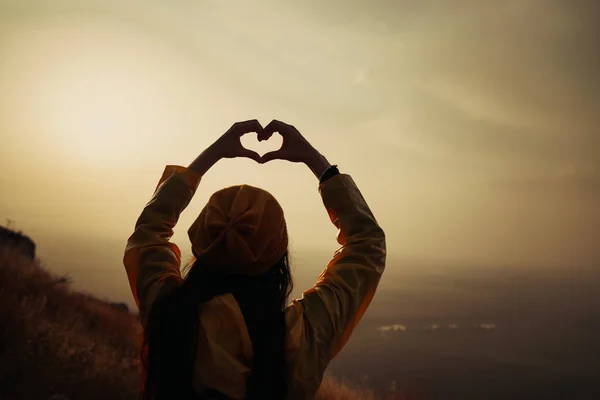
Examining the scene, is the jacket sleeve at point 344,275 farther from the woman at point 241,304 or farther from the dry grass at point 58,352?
the dry grass at point 58,352

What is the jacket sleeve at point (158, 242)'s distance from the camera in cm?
202

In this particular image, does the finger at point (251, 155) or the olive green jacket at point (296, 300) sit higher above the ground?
the finger at point (251, 155)

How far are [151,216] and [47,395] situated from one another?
3.34 meters

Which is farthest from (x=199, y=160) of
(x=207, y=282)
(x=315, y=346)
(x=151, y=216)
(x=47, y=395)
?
(x=47, y=395)

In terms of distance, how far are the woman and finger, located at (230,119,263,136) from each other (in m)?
0.45

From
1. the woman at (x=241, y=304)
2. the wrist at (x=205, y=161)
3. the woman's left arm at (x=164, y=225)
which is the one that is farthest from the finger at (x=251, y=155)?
the woman at (x=241, y=304)

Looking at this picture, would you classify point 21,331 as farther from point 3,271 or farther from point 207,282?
point 207,282

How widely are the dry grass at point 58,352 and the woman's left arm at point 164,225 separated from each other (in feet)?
10.8

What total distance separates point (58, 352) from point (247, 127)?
3.95 meters

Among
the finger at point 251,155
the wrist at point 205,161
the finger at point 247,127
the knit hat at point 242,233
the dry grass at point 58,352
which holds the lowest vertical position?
the dry grass at point 58,352

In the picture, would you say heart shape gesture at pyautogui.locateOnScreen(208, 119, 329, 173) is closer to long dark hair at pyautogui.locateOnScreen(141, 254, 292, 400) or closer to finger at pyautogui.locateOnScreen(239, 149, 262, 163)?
finger at pyautogui.locateOnScreen(239, 149, 262, 163)

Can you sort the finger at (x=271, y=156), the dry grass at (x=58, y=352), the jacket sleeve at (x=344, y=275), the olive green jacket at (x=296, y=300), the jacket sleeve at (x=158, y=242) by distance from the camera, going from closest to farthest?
the olive green jacket at (x=296, y=300)
the jacket sleeve at (x=344, y=275)
the jacket sleeve at (x=158, y=242)
the finger at (x=271, y=156)
the dry grass at (x=58, y=352)

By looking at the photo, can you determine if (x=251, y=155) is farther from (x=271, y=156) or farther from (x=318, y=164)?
(x=318, y=164)

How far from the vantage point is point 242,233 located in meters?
1.90
